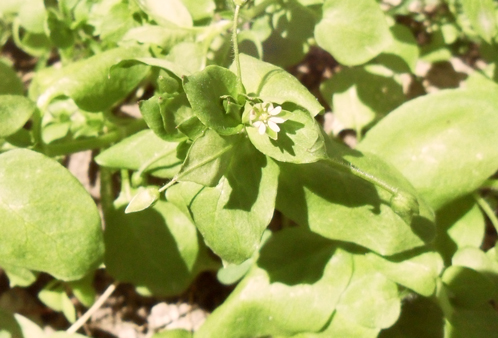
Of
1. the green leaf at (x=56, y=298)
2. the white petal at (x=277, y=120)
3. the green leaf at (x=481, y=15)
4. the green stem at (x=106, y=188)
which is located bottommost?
the green leaf at (x=56, y=298)

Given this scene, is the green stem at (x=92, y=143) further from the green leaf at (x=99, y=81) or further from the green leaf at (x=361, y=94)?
the green leaf at (x=361, y=94)

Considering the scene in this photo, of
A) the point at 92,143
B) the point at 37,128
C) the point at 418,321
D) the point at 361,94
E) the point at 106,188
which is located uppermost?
the point at 37,128

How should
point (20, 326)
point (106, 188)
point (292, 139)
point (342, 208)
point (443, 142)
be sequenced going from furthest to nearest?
point (106, 188), point (20, 326), point (443, 142), point (342, 208), point (292, 139)

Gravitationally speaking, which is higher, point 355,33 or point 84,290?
point 355,33

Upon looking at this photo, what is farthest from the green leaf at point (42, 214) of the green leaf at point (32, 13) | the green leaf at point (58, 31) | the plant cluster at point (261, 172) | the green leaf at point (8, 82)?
the green leaf at point (32, 13)

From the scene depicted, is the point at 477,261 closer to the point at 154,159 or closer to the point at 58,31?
the point at 154,159

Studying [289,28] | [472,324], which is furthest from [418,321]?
[289,28]

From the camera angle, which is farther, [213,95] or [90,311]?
[90,311]

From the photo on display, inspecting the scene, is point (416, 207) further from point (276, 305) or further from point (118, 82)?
point (118, 82)
